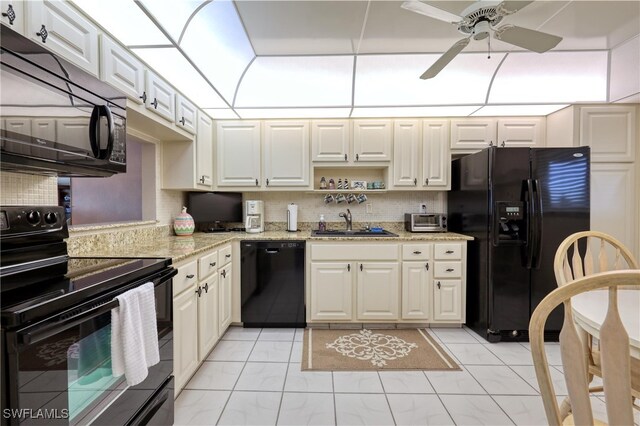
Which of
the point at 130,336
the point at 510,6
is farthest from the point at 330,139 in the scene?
the point at 130,336

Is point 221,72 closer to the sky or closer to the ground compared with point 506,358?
closer to the sky

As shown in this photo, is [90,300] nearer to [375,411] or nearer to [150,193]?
[375,411]

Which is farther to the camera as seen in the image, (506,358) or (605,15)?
(506,358)

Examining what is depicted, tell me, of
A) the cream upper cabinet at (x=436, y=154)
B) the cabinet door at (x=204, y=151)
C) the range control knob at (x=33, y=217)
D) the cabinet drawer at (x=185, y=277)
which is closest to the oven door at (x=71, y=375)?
the cabinet drawer at (x=185, y=277)

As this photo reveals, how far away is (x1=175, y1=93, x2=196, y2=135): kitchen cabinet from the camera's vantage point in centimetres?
235

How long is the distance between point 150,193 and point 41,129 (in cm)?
174

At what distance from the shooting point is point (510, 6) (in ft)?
4.69

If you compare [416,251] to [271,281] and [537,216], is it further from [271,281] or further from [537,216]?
[271,281]

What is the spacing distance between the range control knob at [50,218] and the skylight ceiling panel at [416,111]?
2.55 meters

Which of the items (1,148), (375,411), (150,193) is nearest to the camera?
(1,148)

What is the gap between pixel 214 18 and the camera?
6.56ft

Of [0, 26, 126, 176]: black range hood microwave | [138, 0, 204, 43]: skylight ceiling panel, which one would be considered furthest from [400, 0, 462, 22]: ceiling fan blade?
[0, 26, 126, 176]: black range hood microwave

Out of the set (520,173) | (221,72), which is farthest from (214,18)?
(520,173)

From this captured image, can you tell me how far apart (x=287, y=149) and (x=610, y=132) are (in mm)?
3224
